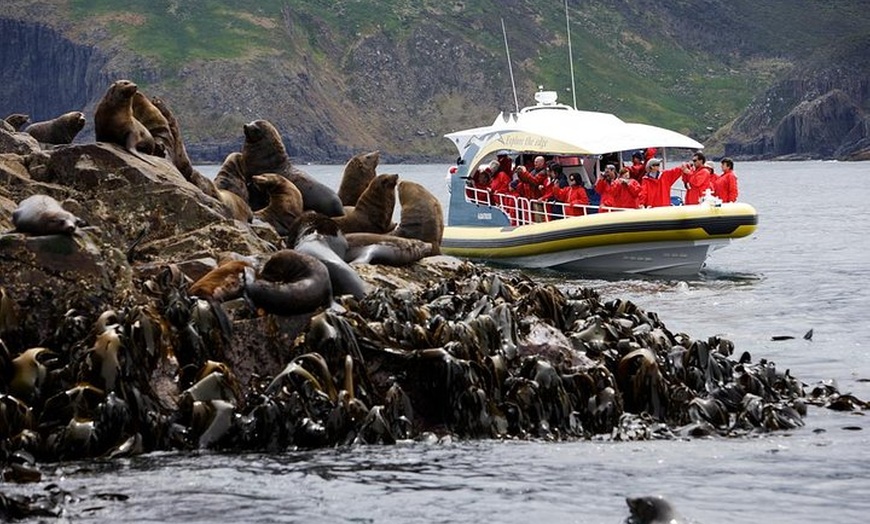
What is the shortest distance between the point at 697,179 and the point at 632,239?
5.87 feet

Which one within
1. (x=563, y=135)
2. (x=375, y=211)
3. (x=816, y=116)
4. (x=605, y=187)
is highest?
(x=816, y=116)

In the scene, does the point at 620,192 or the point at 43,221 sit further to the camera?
the point at 620,192

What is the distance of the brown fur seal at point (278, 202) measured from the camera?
17.8 meters

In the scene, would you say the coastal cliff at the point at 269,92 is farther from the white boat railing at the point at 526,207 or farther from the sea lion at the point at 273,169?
the sea lion at the point at 273,169

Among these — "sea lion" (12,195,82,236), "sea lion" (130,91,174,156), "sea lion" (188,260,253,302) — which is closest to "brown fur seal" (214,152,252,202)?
"sea lion" (130,91,174,156)

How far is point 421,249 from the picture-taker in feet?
55.5

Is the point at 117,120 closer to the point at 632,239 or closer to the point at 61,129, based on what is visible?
the point at 61,129

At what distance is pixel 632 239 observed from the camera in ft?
88.1

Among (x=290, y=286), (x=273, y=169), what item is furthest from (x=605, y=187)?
(x=290, y=286)

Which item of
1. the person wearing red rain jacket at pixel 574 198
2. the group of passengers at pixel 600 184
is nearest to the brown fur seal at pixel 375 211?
the group of passengers at pixel 600 184

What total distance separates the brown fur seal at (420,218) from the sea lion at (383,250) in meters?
1.70

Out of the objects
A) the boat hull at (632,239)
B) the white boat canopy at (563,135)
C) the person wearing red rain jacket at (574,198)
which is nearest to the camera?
the boat hull at (632,239)

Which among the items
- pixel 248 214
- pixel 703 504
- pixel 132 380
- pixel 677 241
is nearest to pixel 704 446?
pixel 703 504

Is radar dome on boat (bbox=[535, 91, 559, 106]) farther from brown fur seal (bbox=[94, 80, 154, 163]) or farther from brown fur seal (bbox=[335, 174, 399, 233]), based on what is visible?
brown fur seal (bbox=[94, 80, 154, 163])
